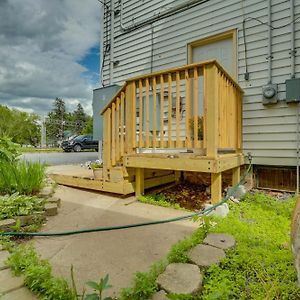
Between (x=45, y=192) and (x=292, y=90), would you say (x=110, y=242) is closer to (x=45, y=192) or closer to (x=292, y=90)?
(x=45, y=192)

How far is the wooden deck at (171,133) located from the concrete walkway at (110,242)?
54 centimetres

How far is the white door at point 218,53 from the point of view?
454 centimetres

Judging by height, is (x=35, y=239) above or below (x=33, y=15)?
below

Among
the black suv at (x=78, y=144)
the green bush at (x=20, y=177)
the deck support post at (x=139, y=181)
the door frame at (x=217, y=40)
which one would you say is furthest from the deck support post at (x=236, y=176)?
the black suv at (x=78, y=144)

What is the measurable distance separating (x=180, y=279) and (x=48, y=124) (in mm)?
44868

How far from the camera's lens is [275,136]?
12.9 feet

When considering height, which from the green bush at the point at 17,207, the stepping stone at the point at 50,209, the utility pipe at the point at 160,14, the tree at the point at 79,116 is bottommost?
the stepping stone at the point at 50,209

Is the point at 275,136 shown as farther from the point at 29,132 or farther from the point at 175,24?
the point at 29,132

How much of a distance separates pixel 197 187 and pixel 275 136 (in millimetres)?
1496

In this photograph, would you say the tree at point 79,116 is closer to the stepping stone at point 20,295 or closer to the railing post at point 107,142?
the railing post at point 107,142

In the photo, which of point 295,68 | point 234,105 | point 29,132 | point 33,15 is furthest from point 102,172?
point 29,132

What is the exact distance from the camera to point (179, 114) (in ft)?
10.8

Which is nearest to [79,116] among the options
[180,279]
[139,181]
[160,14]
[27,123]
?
[27,123]

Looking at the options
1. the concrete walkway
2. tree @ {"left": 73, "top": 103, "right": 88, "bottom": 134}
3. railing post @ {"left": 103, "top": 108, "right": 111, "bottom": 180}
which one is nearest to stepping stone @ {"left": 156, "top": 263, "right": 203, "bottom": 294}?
the concrete walkway
